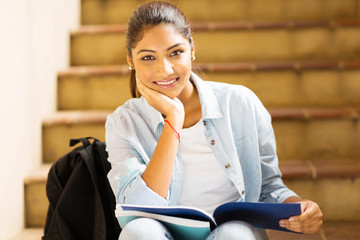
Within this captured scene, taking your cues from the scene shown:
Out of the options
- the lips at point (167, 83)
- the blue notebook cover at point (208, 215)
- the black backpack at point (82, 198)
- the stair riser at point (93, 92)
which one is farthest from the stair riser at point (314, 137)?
the blue notebook cover at point (208, 215)

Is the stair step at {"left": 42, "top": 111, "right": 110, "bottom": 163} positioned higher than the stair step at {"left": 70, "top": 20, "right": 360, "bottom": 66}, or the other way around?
the stair step at {"left": 70, "top": 20, "right": 360, "bottom": 66}

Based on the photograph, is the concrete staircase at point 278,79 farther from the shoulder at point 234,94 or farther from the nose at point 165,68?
the nose at point 165,68

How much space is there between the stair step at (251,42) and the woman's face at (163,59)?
114cm

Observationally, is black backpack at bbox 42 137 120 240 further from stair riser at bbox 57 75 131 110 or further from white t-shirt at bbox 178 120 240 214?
stair riser at bbox 57 75 131 110

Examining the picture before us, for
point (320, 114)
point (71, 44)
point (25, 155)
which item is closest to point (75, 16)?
point (71, 44)

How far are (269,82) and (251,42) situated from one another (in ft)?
1.06

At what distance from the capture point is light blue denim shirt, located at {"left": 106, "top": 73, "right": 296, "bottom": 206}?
4.61 feet

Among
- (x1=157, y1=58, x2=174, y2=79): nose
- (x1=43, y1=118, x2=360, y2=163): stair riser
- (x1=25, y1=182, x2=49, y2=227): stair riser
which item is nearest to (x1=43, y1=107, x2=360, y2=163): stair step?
(x1=43, y1=118, x2=360, y2=163): stair riser

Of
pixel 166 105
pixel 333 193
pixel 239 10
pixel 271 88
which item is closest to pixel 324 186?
pixel 333 193

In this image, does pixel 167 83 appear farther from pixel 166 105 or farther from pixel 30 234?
pixel 30 234

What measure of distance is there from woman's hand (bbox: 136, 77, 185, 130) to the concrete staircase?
18.6 inches

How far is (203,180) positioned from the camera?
144 centimetres

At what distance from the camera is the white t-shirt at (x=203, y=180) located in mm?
1433

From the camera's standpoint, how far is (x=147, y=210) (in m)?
1.19
